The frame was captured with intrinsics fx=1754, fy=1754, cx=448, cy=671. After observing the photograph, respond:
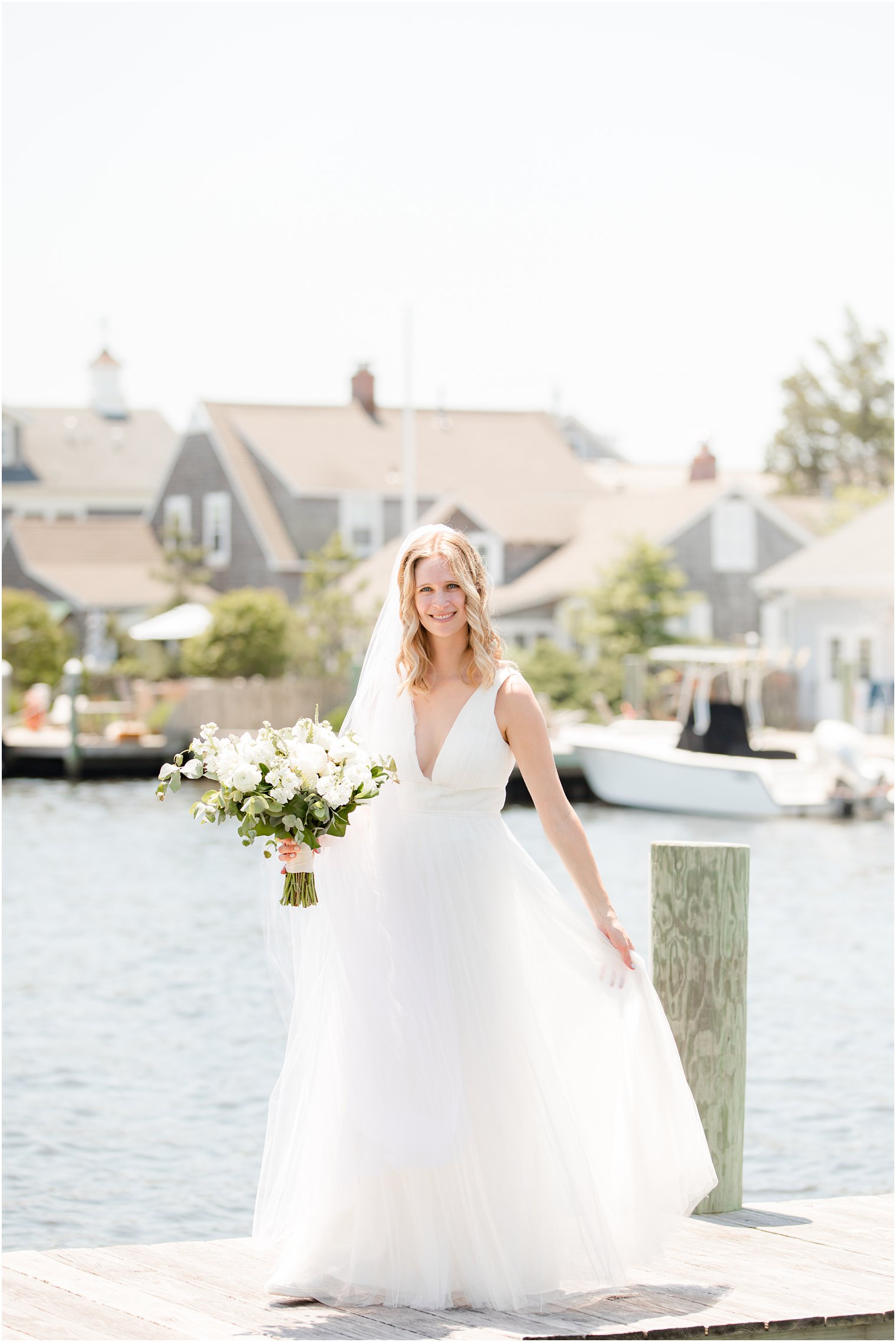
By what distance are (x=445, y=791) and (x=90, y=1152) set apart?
6.30m

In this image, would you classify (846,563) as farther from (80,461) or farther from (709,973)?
(709,973)

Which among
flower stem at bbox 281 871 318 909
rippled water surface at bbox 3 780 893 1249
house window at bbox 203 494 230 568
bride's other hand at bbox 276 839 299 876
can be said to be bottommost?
rippled water surface at bbox 3 780 893 1249

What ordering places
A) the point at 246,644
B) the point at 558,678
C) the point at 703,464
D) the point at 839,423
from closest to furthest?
the point at 246,644
the point at 558,678
the point at 703,464
the point at 839,423

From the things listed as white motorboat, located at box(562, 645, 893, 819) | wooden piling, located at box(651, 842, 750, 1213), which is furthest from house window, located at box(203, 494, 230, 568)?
wooden piling, located at box(651, 842, 750, 1213)

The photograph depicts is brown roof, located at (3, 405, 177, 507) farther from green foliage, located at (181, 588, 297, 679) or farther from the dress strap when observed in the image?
the dress strap

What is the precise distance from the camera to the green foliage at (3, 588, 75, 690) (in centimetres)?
4097

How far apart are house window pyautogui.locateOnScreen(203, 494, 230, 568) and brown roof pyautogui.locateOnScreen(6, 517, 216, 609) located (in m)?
0.98

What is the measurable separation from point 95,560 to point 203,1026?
37.7m

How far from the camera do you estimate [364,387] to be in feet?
166

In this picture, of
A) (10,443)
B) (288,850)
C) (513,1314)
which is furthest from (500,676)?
(10,443)

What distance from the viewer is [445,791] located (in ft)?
16.3

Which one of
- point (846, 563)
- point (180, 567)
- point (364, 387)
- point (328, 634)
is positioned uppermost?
point (364, 387)

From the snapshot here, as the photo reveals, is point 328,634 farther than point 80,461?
No

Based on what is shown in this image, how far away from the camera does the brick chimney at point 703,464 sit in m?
53.6
